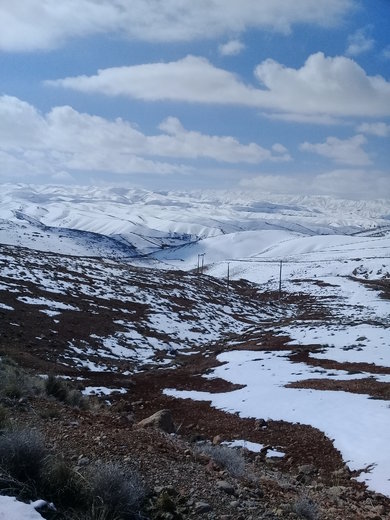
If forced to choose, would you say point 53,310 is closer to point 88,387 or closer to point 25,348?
point 25,348

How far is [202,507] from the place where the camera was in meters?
5.75

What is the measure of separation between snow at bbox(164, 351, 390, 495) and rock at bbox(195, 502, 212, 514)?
4.58 meters

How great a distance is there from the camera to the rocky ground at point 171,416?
6590mm

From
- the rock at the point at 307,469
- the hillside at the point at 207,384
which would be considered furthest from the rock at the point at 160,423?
the rock at the point at 307,469

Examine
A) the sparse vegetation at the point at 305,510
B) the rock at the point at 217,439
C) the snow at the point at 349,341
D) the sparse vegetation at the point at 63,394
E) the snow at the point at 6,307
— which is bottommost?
the snow at the point at 349,341

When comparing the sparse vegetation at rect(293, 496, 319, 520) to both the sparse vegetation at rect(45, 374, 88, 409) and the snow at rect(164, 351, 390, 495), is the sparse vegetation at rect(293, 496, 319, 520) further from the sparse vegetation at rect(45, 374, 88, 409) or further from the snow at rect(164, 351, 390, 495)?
the sparse vegetation at rect(45, 374, 88, 409)

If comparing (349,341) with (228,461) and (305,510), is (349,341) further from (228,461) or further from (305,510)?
(305,510)

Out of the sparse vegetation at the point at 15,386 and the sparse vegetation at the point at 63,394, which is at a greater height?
the sparse vegetation at the point at 15,386

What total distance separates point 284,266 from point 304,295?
46569 millimetres

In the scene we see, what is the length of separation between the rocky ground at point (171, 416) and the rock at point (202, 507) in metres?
0.02

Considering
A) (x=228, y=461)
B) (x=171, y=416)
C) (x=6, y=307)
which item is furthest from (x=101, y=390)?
(x=6, y=307)

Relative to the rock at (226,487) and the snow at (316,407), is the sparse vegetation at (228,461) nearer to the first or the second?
the rock at (226,487)

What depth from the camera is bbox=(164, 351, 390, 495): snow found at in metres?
10.6

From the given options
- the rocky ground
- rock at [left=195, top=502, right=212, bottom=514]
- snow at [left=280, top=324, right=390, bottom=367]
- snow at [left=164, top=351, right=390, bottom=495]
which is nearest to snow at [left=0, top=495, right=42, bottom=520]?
the rocky ground
